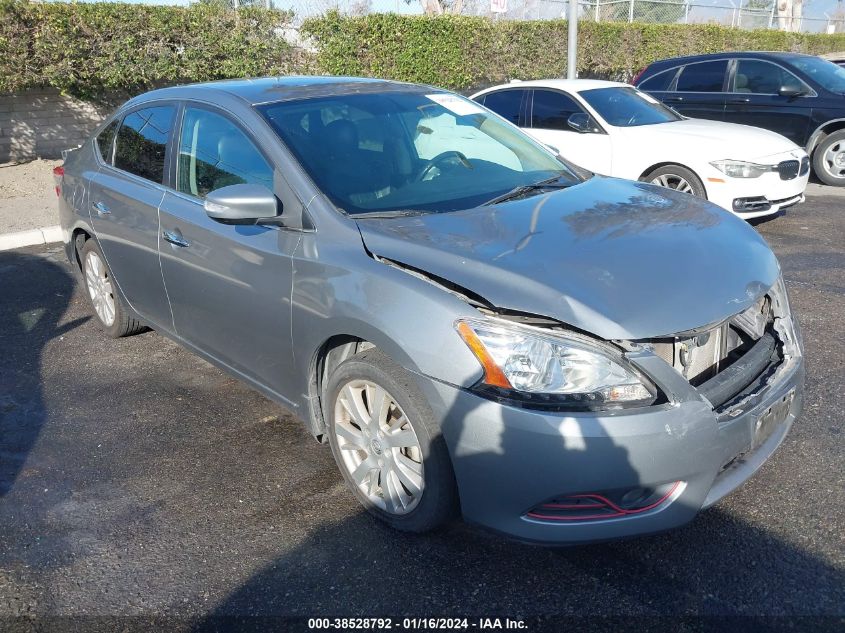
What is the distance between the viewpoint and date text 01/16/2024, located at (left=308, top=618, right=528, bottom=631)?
2.53 meters

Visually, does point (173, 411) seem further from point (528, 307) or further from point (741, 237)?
point (741, 237)

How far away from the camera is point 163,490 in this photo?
11.3ft

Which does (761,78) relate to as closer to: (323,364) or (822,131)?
(822,131)

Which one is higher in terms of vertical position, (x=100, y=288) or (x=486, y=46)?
(x=486, y=46)

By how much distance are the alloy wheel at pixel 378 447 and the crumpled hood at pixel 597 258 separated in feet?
1.87

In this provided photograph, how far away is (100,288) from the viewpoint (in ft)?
17.1

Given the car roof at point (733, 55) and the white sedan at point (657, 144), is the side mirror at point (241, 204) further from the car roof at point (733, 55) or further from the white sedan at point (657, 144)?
the car roof at point (733, 55)

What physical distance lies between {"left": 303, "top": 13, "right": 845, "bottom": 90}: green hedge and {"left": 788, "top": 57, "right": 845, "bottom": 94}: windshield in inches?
283

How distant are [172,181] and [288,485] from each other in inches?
68.7

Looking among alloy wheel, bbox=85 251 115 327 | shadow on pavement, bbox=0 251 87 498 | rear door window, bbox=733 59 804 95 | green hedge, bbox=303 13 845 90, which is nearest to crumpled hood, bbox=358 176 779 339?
shadow on pavement, bbox=0 251 87 498

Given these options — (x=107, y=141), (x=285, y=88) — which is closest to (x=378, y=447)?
(x=285, y=88)

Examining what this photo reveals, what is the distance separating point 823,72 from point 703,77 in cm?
155

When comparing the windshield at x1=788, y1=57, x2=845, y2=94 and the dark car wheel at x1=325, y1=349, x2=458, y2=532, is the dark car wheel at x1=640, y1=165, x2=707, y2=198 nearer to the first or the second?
the windshield at x1=788, y1=57, x2=845, y2=94

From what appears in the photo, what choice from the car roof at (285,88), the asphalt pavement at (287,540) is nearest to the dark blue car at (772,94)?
the asphalt pavement at (287,540)
